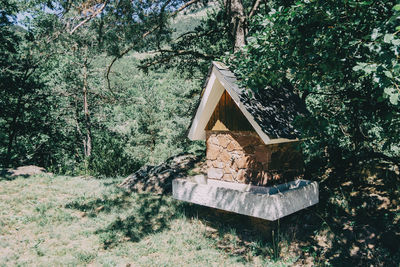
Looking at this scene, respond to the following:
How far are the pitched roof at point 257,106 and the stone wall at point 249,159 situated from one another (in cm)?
44

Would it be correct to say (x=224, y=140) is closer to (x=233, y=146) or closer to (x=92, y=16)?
(x=233, y=146)

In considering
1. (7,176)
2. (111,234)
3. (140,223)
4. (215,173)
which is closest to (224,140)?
(215,173)

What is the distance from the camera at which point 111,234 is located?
220 inches

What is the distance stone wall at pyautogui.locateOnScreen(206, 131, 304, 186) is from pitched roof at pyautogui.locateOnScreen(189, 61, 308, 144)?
0.44 m

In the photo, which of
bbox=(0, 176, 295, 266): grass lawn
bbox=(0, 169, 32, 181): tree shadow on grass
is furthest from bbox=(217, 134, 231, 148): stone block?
bbox=(0, 169, 32, 181): tree shadow on grass

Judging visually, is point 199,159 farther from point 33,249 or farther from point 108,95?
point 108,95

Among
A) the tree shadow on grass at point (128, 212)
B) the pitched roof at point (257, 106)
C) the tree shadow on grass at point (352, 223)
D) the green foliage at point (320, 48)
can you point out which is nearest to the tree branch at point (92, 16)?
the pitched roof at point (257, 106)

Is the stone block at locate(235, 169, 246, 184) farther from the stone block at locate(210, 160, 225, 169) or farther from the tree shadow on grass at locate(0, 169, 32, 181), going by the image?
the tree shadow on grass at locate(0, 169, 32, 181)

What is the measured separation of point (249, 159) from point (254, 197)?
1138 mm

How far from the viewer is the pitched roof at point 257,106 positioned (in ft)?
17.0

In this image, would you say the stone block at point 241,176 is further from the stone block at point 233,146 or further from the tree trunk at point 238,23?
the tree trunk at point 238,23

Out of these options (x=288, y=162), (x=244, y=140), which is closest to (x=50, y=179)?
(x=244, y=140)

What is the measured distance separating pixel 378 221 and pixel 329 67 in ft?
12.7

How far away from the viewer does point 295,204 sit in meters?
5.14
